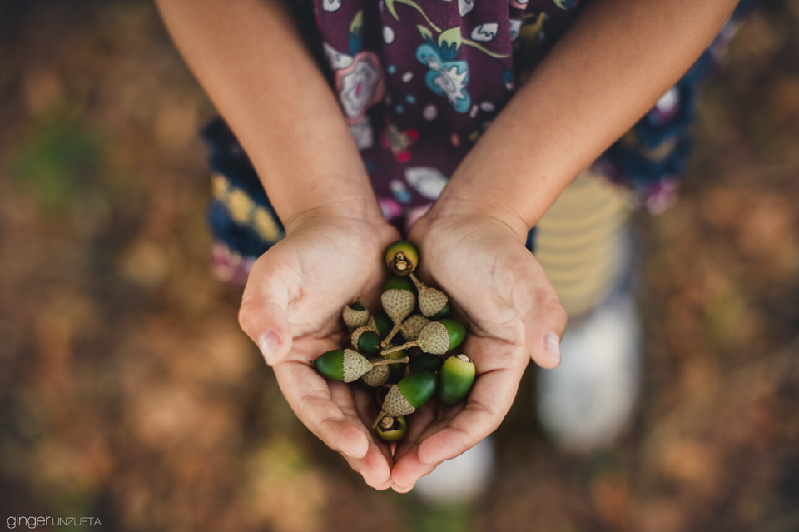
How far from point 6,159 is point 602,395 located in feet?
13.6

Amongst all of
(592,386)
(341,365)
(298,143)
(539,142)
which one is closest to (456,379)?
(341,365)

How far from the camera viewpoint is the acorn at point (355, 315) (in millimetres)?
1792

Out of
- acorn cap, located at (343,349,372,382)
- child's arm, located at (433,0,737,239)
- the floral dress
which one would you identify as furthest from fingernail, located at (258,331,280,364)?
the floral dress

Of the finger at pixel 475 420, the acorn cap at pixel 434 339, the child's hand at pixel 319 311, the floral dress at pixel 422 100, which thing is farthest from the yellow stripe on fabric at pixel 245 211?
the finger at pixel 475 420

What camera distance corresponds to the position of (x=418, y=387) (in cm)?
170

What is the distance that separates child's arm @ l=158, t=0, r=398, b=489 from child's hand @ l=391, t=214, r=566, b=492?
0.23m

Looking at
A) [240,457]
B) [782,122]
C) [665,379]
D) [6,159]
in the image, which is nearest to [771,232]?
[782,122]

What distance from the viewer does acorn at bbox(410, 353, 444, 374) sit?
179 centimetres

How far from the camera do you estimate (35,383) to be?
3.51 meters

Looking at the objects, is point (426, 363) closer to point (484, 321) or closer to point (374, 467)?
point (484, 321)

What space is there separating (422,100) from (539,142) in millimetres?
440

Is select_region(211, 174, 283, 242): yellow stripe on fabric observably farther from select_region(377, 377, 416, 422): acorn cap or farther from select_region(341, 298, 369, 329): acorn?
select_region(377, 377, 416, 422): acorn cap

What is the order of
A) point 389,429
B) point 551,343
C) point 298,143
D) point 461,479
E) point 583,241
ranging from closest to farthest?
point 551,343
point 389,429
point 298,143
point 583,241
point 461,479

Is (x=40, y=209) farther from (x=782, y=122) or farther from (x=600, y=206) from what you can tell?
(x=782, y=122)
